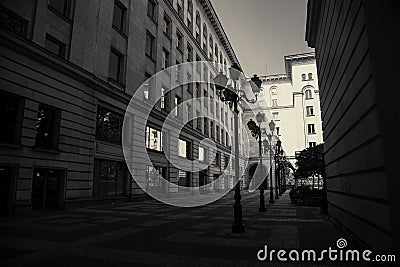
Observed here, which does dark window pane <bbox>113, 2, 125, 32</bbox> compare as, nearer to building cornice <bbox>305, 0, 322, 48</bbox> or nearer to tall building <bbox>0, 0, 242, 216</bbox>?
tall building <bbox>0, 0, 242, 216</bbox>

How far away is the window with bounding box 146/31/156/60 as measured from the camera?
2644cm

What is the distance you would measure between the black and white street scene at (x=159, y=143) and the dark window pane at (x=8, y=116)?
5 cm

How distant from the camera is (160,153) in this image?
86.6 feet

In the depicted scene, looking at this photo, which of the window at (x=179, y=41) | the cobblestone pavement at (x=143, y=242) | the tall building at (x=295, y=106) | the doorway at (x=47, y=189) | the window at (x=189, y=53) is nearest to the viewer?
the cobblestone pavement at (x=143, y=242)

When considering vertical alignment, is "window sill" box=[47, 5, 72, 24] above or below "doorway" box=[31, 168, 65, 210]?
above

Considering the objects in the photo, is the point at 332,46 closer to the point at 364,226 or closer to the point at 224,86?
the point at 224,86

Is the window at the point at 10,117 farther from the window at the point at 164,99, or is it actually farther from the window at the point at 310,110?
the window at the point at 310,110

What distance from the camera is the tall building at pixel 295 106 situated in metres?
61.5

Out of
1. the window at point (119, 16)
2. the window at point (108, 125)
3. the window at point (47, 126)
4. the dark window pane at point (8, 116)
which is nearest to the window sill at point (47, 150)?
the window at point (47, 126)

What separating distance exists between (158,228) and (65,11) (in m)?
14.4

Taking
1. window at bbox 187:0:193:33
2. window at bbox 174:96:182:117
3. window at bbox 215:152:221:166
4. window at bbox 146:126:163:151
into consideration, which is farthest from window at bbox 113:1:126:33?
window at bbox 215:152:221:166

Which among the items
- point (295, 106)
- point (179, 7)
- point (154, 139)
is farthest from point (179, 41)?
point (295, 106)

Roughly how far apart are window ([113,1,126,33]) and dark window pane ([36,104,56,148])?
30.5 feet

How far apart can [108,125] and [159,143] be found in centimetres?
745
